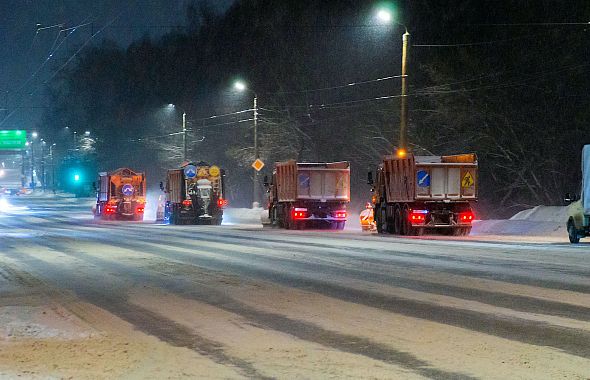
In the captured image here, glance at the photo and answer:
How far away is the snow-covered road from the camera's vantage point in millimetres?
9258

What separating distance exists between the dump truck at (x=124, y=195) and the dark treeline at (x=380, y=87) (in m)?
12.7

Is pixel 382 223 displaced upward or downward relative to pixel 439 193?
downward

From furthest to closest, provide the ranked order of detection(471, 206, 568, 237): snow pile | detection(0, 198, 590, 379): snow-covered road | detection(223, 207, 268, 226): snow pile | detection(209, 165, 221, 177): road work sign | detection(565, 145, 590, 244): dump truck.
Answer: detection(223, 207, 268, 226): snow pile < detection(209, 165, 221, 177): road work sign < detection(471, 206, 568, 237): snow pile < detection(565, 145, 590, 244): dump truck < detection(0, 198, 590, 379): snow-covered road

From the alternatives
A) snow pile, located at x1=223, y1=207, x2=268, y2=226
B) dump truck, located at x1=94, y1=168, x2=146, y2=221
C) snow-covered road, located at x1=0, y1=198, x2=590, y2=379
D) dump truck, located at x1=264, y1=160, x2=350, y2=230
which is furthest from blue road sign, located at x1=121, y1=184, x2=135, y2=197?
snow-covered road, located at x1=0, y1=198, x2=590, y2=379

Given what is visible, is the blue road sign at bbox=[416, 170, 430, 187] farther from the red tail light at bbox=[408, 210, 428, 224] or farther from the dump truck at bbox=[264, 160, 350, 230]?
the dump truck at bbox=[264, 160, 350, 230]

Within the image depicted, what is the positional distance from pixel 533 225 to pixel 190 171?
64.3ft

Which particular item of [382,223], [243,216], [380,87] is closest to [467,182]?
[382,223]

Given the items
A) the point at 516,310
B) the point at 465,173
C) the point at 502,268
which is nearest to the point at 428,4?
the point at 465,173

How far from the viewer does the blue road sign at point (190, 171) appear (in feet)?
157

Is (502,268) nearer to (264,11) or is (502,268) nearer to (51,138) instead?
(264,11)

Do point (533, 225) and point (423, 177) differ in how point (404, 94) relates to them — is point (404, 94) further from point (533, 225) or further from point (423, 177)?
point (533, 225)

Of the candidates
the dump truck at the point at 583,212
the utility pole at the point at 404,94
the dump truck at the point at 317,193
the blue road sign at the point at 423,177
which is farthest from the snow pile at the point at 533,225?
the dump truck at the point at 317,193

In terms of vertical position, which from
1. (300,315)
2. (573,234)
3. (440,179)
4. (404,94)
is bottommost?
(300,315)

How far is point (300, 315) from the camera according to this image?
12.8m
